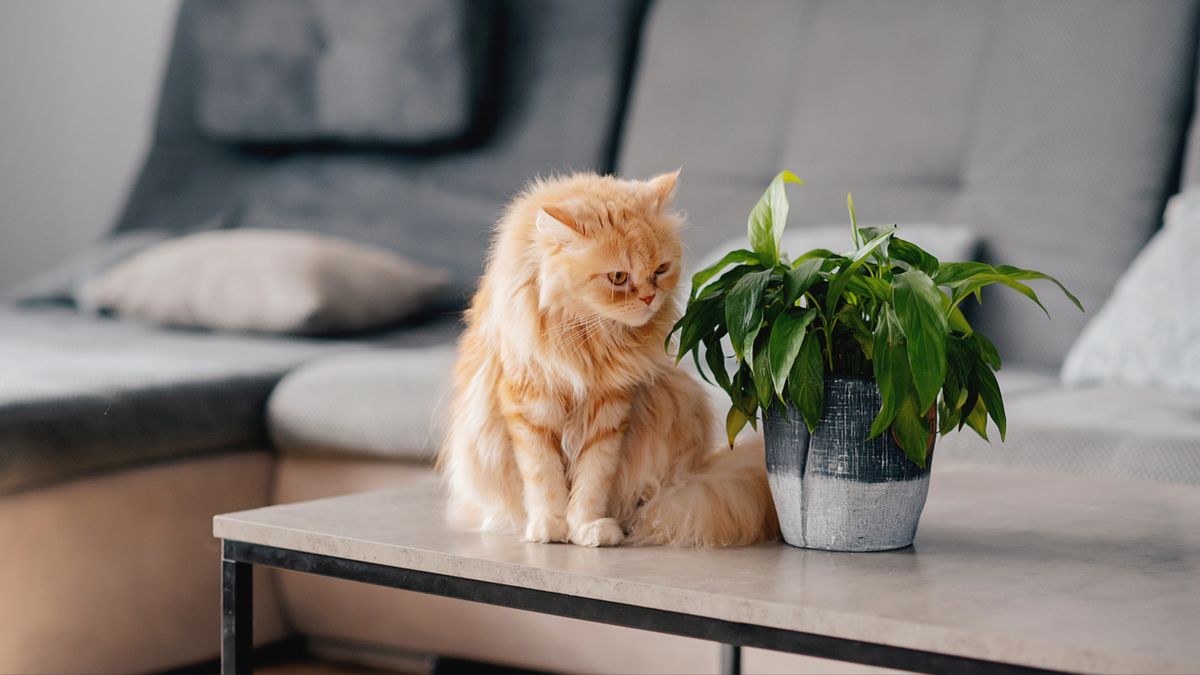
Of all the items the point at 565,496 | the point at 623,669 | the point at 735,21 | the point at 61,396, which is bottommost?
the point at 623,669

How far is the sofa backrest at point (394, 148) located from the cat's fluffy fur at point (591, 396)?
4.67 ft

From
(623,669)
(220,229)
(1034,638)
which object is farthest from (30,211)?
(1034,638)

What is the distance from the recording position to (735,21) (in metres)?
2.34

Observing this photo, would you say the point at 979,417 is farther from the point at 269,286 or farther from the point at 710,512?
the point at 269,286

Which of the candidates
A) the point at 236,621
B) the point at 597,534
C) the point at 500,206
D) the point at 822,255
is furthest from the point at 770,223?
the point at 500,206

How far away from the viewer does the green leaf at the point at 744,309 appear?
0.90 meters

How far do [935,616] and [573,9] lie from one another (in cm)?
200

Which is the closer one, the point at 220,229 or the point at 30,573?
the point at 30,573

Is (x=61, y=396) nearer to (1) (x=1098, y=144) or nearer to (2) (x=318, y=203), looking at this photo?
(2) (x=318, y=203)

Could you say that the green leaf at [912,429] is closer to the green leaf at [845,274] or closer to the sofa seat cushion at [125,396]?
the green leaf at [845,274]

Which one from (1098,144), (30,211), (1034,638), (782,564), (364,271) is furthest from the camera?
(30,211)

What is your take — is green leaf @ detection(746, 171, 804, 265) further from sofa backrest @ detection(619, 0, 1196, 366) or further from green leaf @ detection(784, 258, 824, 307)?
sofa backrest @ detection(619, 0, 1196, 366)

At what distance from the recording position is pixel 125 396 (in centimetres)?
163

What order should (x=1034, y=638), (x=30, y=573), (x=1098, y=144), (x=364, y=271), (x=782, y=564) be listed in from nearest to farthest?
1. (x=1034, y=638)
2. (x=782, y=564)
3. (x=30, y=573)
4. (x=1098, y=144)
5. (x=364, y=271)
